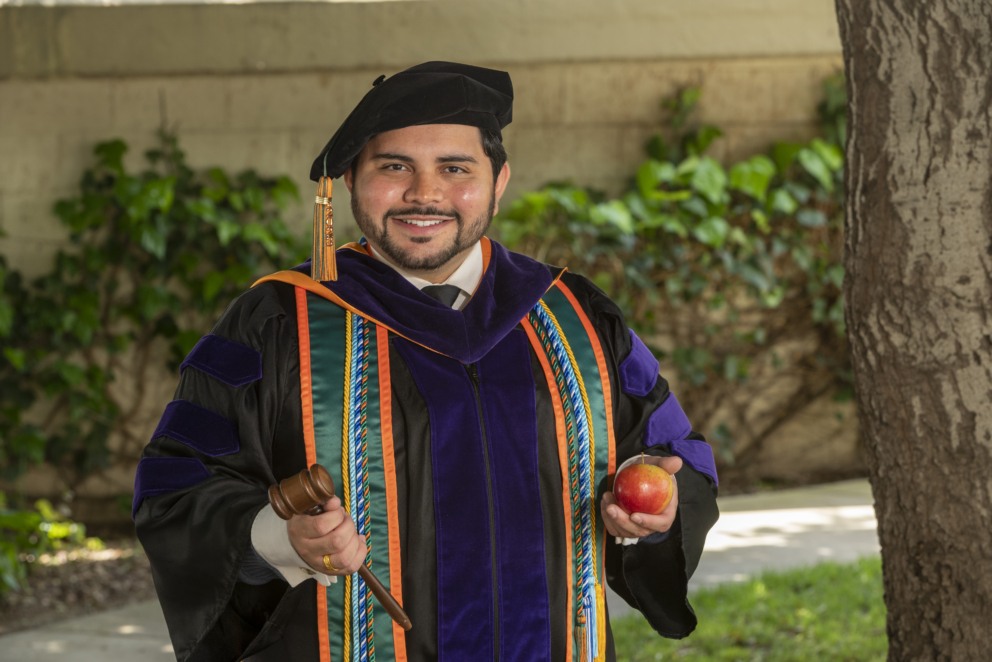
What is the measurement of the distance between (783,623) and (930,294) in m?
1.98

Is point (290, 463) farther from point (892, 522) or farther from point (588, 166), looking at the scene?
point (588, 166)

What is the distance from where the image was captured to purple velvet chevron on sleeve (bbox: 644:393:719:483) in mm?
2256

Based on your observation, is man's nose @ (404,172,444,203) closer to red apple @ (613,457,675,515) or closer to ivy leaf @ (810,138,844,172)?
red apple @ (613,457,675,515)

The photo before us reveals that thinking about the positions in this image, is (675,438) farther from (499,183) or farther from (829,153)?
(829,153)

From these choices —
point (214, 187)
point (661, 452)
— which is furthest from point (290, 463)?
point (214, 187)

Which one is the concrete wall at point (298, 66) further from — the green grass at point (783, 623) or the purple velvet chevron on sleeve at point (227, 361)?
the purple velvet chevron on sleeve at point (227, 361)

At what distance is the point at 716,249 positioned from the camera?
6715 millimetres

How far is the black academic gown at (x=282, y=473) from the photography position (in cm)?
199

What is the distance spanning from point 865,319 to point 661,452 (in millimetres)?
870

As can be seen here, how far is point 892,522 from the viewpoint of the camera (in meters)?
2.93

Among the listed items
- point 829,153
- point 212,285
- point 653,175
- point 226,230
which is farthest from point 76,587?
point 829,153

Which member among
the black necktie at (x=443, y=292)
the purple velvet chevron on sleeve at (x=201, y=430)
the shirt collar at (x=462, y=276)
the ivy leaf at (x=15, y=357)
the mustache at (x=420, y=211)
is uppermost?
the mustache at (x=420, y=211)

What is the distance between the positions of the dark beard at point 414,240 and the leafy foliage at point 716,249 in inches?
164

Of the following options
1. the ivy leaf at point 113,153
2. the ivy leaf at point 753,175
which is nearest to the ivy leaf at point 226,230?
the ivy leaf at point 113,153
